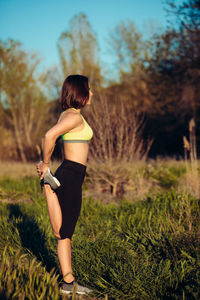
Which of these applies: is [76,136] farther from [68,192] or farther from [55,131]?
[68,192]

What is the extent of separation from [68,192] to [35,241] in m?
1.71

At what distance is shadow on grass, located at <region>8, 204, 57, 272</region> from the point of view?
369 cm

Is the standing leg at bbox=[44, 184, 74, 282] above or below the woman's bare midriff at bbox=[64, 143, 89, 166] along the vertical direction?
below

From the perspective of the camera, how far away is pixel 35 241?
4176 millimetres

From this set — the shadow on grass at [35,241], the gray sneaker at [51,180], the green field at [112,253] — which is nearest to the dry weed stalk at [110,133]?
the green field at [112,253]

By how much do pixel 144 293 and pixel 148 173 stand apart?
6420 millimetres

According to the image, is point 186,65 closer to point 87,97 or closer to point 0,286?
point 87,97

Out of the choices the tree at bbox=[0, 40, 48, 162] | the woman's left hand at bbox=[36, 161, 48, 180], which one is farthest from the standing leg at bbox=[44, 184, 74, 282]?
the tree at bbox=[0, 40, 48, 162]

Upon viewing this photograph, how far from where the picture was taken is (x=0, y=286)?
2398 mm

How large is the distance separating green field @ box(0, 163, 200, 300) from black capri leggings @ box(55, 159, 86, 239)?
0.37 metres

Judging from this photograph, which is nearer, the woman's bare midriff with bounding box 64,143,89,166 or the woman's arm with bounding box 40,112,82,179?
the woman's arm with bounding box 40,112,82,179

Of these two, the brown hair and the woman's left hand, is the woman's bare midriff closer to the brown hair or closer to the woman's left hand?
the woman's left hand

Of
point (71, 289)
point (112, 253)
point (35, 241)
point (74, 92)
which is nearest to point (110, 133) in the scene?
point (35, 241)

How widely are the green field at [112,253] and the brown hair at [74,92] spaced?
127 cm
